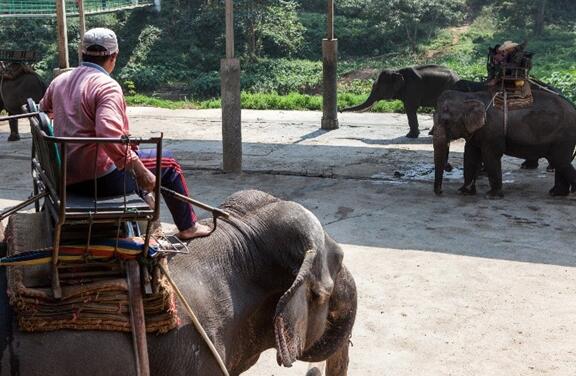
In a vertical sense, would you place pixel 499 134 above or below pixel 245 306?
below

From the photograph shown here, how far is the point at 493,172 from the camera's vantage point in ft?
36.3

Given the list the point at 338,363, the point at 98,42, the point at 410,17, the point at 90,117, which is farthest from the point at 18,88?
the point at 410,17

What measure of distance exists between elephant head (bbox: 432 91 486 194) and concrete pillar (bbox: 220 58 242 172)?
291 cm

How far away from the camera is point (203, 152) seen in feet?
47.3

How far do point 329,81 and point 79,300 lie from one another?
1372 centimetres

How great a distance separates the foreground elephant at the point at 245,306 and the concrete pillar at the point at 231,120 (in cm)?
848

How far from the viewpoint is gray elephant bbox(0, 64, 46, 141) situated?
49.7 ft

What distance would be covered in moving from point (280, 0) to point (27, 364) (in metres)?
28.8

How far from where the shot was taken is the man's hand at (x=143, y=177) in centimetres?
323

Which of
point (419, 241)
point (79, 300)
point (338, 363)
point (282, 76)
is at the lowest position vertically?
point (419, 241)

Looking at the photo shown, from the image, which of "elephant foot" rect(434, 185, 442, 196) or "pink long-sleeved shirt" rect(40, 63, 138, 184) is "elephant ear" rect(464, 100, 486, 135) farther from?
"pink long-sleeved shirt" rect(40, 63, 138, 184)

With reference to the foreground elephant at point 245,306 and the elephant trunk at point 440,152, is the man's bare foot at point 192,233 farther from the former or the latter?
the elephant trunk at point 440,152

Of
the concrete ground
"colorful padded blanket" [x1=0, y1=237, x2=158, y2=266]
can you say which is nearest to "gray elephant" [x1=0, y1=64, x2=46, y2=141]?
the concrete ground

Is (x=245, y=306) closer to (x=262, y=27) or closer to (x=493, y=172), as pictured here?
(x=493, y=172)
